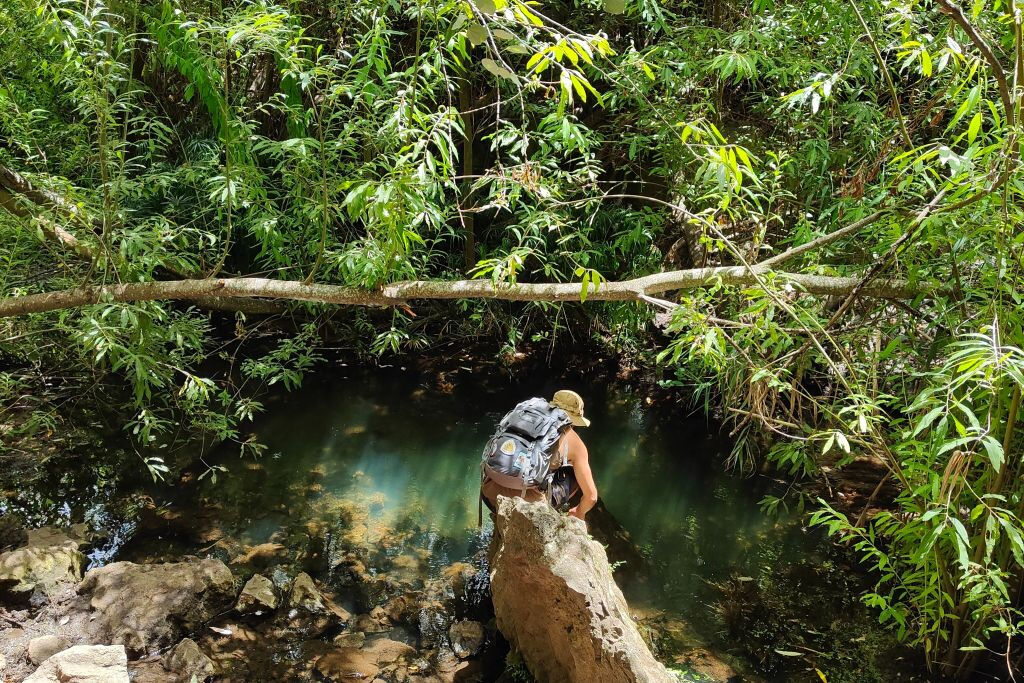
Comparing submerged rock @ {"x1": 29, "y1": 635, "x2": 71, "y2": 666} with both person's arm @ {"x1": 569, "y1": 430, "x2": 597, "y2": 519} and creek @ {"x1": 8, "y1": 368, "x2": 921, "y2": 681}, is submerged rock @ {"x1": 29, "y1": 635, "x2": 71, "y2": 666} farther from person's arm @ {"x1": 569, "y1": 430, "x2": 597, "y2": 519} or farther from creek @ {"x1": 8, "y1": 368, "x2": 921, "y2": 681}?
person's arm @ {"x1": 569, "y1": 430, "x2": 597, "y2": 519}

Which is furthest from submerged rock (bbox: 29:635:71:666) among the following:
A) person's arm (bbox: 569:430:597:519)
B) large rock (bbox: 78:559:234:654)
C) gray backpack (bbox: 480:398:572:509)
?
person's arm (bbox: 569:430:597:519)

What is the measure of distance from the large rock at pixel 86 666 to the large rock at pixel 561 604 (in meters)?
1.69

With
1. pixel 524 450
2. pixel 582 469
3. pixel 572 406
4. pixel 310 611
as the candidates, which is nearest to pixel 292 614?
pixel 310 611

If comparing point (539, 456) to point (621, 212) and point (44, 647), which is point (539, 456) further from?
point (621, 212)

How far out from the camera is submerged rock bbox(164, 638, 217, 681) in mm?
3373

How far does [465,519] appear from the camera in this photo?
5.04 meters

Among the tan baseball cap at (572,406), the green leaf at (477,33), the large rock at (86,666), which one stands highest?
A: the green leaf at (477,33)

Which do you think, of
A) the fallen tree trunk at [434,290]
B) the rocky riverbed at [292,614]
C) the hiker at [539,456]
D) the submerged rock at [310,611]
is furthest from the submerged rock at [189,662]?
the fallen tree trunk at [434,290]

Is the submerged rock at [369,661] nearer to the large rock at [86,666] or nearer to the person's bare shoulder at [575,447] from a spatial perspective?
the large rock at [86,666]

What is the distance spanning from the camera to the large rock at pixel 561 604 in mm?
2869

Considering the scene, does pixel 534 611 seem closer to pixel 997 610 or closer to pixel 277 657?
pixel 277 657

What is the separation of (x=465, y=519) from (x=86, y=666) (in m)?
2.48

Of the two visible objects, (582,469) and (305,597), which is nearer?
(582,469)

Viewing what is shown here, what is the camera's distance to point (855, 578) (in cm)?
447
